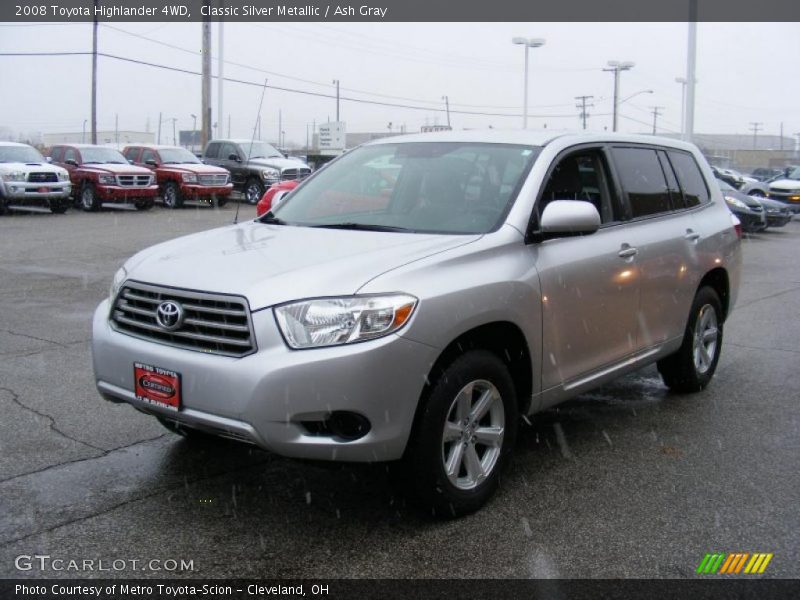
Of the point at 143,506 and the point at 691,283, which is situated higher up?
the point at 691,283

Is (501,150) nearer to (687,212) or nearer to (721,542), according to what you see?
(687,212)

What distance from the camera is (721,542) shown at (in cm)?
375

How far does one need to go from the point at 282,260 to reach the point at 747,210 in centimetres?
1804

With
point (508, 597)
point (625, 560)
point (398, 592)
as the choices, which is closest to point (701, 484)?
point (625, 560)

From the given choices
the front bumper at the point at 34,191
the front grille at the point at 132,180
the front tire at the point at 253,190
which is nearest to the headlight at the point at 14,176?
the front bumper at the point at 34,191

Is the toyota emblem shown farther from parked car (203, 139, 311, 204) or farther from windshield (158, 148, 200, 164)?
windshield (158, 148, 200, 164)

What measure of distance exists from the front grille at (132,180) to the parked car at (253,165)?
3.38m

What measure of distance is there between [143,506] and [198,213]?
20.2 m

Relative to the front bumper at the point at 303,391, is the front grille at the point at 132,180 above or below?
above

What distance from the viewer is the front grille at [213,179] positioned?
957 inches

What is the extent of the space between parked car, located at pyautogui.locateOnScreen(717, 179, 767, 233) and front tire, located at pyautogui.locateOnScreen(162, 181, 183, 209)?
47.5 ft

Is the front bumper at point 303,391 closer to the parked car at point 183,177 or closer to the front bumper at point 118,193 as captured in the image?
the front bumper at point 118,193

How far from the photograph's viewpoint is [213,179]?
2445 cm

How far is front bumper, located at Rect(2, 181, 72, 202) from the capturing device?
20875 mm
